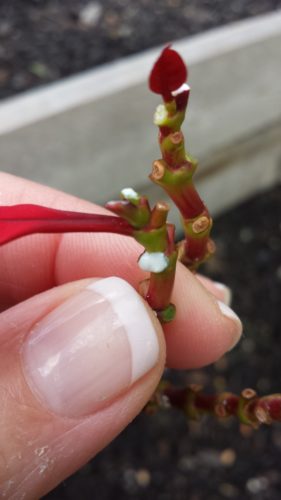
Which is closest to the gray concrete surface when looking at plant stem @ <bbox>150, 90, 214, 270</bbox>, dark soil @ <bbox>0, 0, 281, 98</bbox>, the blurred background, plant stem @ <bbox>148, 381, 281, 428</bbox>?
the blurred background

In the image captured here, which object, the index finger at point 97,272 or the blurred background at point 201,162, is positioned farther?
the blurred background at point 201,162

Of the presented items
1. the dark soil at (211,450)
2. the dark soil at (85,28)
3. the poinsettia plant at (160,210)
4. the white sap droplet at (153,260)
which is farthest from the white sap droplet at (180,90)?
the dark soil at (85,28)

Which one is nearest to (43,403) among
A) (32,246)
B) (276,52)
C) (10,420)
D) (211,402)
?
(10,420)

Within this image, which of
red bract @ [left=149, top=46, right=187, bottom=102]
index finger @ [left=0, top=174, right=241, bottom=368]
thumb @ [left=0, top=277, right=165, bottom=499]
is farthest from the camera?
index finger @ [left=0, top=174, right=241, bottom=368]

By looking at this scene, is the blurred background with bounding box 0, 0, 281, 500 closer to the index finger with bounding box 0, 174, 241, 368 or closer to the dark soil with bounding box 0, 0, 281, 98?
the dark soil with bounding box 0, 0, 281, 98

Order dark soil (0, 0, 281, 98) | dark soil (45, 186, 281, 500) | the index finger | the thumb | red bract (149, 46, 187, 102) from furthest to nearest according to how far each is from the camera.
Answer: dark soil (0, 0, 281, 98) → dark soil (45, 186, 281, 500) → the index finger → the thumb → red bract (149, 46, 187, 102)

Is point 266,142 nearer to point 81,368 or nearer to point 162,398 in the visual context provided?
point 162,398

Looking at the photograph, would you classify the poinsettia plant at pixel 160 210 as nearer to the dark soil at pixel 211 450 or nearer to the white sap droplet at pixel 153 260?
the white sap droplet at pixel 153 260
